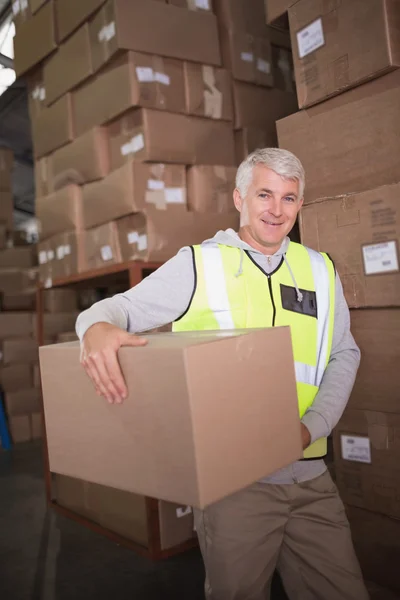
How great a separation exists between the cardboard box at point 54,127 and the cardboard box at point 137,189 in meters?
0.44

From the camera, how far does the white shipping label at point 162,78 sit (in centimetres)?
254

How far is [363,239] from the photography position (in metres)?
1.67

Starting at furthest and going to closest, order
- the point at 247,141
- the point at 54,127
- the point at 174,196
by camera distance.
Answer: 1. the point at 54,127
2. the point at 247,141
3. the point at 174,196

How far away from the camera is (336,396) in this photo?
4.75 ft

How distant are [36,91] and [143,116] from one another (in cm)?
113

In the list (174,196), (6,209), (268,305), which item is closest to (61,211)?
(174,196)

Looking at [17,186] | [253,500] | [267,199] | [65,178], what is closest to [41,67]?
[65,178]

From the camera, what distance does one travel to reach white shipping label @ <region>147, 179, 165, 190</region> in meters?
2.50

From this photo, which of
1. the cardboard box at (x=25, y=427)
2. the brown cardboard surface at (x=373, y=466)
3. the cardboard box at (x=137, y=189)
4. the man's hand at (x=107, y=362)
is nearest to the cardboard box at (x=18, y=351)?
the cardboard box at (x=25, y=427)

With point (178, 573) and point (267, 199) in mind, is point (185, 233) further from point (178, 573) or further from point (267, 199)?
point (178, 573)

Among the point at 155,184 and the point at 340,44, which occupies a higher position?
the point at 340,44

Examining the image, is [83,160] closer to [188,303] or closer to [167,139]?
[167,139]

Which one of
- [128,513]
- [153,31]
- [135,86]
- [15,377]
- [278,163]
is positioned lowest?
[128,513]

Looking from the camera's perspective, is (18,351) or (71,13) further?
(18,351)
